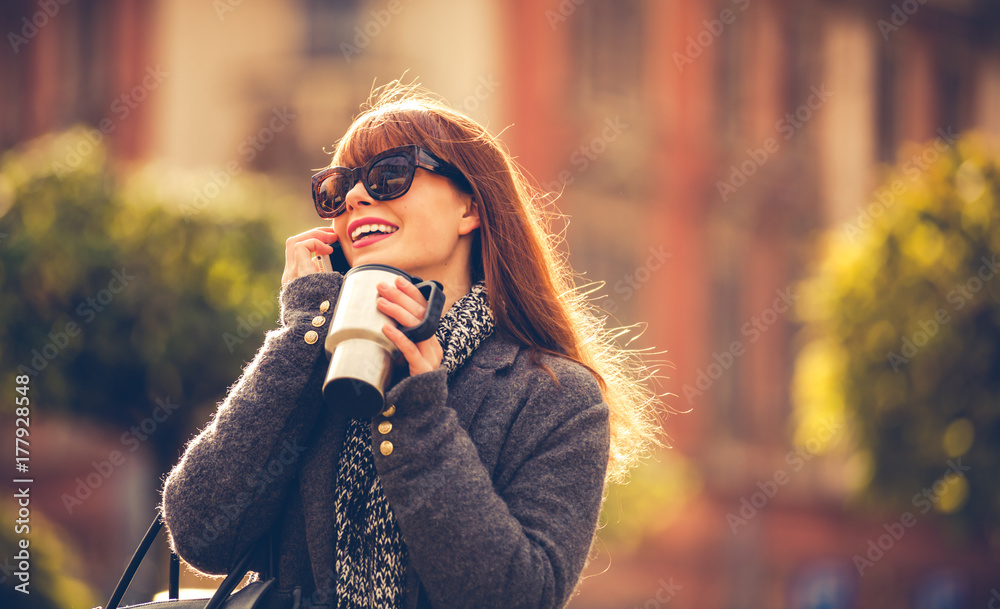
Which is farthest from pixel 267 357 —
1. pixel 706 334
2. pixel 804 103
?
pixel 804 103

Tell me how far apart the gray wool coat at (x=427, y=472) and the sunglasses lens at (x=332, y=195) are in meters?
0.18

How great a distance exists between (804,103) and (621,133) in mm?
5522

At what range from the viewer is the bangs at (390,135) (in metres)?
2.20

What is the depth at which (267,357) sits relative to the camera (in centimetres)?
201

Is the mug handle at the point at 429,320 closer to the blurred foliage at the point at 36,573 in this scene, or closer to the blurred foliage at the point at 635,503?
the blurred foliage at the point at 36,573

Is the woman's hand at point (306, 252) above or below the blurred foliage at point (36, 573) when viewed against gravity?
above

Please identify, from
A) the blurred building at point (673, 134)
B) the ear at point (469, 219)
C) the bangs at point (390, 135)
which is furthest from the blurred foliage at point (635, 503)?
the bangs at point (390, 135)

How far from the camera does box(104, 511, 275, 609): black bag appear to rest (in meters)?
1.88

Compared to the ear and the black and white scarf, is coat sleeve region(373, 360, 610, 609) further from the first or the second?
the ear

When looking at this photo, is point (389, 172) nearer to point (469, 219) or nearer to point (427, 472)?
point (469, 219)

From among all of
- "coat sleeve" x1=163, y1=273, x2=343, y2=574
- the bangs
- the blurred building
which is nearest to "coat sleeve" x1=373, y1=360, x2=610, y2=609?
"coat sleeve" x1=163, y1=273, x2=343, y2=574

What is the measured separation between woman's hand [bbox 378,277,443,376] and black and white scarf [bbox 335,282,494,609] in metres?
0.12

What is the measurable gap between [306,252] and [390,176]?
9.7 inches

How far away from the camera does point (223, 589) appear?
1.88m
